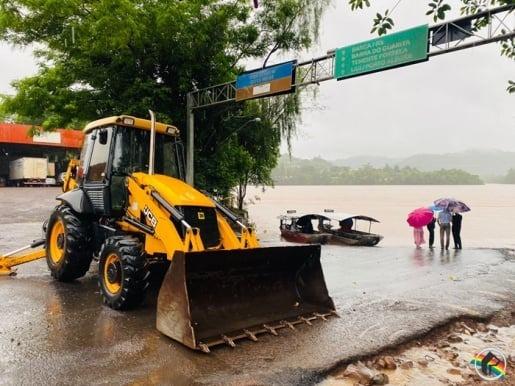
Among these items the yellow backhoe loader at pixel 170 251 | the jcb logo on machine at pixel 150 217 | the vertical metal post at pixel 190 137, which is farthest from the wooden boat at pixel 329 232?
the jcb logo on machine at pixel 150 217

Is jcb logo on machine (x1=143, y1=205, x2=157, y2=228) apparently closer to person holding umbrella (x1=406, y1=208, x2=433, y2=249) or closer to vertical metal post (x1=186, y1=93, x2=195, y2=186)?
vertical metal post (x1=186, y1=93, x2=195, y2=186)

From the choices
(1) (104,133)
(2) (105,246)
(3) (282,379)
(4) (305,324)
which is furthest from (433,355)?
(1) (104,133)

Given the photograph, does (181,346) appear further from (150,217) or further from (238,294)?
(150,217)

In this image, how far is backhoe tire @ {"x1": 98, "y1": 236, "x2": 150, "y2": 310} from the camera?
534cm

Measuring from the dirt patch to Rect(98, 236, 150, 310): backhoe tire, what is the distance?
2648mm

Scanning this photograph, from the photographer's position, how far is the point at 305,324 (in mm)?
5387

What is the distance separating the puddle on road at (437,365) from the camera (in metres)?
4.07

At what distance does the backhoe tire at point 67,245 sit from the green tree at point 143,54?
24.5ft

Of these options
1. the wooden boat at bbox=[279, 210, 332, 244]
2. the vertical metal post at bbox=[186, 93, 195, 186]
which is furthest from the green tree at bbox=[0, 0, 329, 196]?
the wooden boat at bbox=[279, 210, 332, 244]

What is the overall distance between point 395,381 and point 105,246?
3.99m

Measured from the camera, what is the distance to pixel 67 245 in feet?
21.9

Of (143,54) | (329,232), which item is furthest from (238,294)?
(329,232)

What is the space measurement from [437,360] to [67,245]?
5.46 m

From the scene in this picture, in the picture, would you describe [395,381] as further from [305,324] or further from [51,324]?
[51,324]
